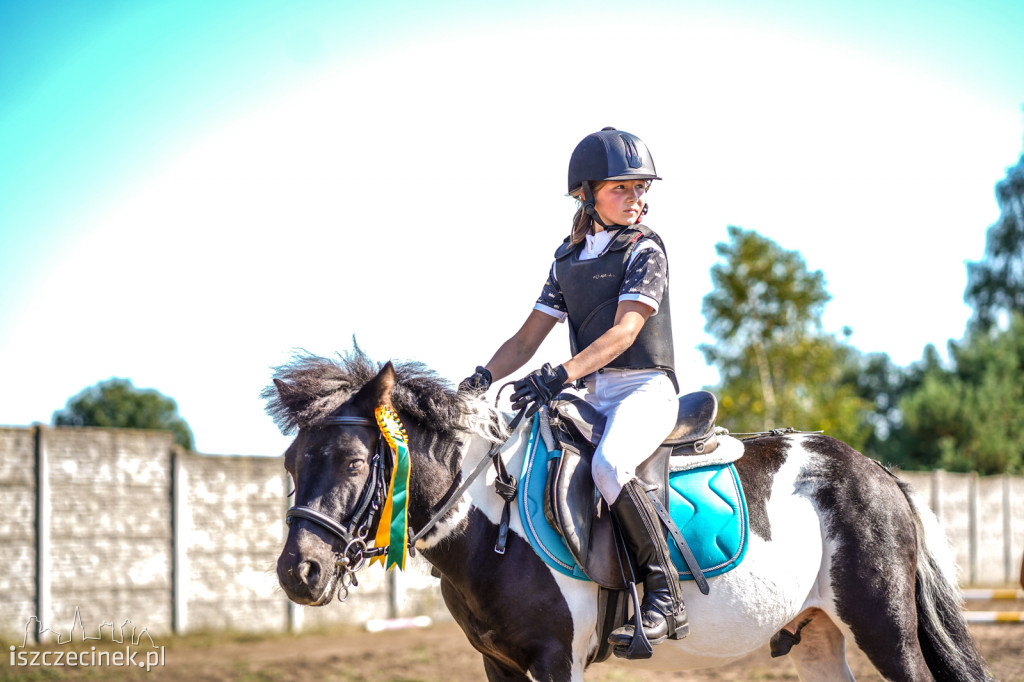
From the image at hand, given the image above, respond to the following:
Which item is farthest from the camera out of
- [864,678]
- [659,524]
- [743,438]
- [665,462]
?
[864,678]

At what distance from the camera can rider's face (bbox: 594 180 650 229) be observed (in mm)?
4148

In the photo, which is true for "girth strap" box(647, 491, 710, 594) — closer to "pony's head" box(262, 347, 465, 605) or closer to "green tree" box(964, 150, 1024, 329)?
"pony's head" box(262, 347, 465, 605)


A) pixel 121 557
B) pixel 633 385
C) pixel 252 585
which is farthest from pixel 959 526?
pixel 633 385

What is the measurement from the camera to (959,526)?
19.9m

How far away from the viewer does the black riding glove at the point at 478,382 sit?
386 centimetres

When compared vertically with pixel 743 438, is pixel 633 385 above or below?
above

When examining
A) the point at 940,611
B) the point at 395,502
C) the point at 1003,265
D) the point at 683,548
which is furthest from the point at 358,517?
the point at 1003,265

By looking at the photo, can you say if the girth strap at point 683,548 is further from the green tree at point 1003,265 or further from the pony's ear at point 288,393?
the green tree at point 1003,265

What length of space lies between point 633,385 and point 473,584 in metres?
1.17

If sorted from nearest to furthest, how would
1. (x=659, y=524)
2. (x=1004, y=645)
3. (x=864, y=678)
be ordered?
(x=659, y=524), (x=864, y=678), (x=1004, y=645)

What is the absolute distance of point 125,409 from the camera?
44406 mm

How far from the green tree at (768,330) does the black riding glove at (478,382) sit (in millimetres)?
18624

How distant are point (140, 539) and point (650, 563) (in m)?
8.90

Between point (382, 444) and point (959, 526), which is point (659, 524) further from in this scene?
point (959, 526)
